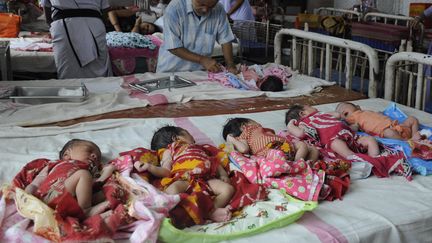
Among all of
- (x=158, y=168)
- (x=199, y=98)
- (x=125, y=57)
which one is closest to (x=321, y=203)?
(x=158, y=168)

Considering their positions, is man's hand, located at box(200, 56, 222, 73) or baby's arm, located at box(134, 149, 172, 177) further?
man's hand, located at box(200, 56, 222, 73)

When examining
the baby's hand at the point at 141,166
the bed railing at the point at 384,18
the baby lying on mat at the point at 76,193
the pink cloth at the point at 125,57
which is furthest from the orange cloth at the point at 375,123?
the pink cloth at the point at 125,57

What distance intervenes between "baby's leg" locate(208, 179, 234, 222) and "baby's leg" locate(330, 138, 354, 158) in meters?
0.58

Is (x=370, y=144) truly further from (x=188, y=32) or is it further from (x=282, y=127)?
(x=188, y=32)

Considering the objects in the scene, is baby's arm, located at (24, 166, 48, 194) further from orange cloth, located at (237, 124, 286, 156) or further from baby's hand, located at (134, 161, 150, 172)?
orange cloth, located at (237, 124, 286, 156)

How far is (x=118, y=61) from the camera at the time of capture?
4953mm

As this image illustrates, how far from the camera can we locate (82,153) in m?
1.79

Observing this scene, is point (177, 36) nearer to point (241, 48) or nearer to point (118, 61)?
point (118, 61)

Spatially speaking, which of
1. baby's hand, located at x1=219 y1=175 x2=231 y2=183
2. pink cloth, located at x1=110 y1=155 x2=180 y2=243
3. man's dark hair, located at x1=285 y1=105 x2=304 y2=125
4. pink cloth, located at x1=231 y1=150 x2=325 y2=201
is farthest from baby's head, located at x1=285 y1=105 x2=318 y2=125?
pink cloth, located at x1=110 y1=155 x2=180 y2=243

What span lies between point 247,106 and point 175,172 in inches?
47.4

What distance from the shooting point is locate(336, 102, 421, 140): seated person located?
2.15 m

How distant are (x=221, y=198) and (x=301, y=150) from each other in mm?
434

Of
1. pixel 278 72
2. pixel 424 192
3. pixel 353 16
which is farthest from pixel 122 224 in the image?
pixel 353 16

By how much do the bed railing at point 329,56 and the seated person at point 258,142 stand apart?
112 centimetres
